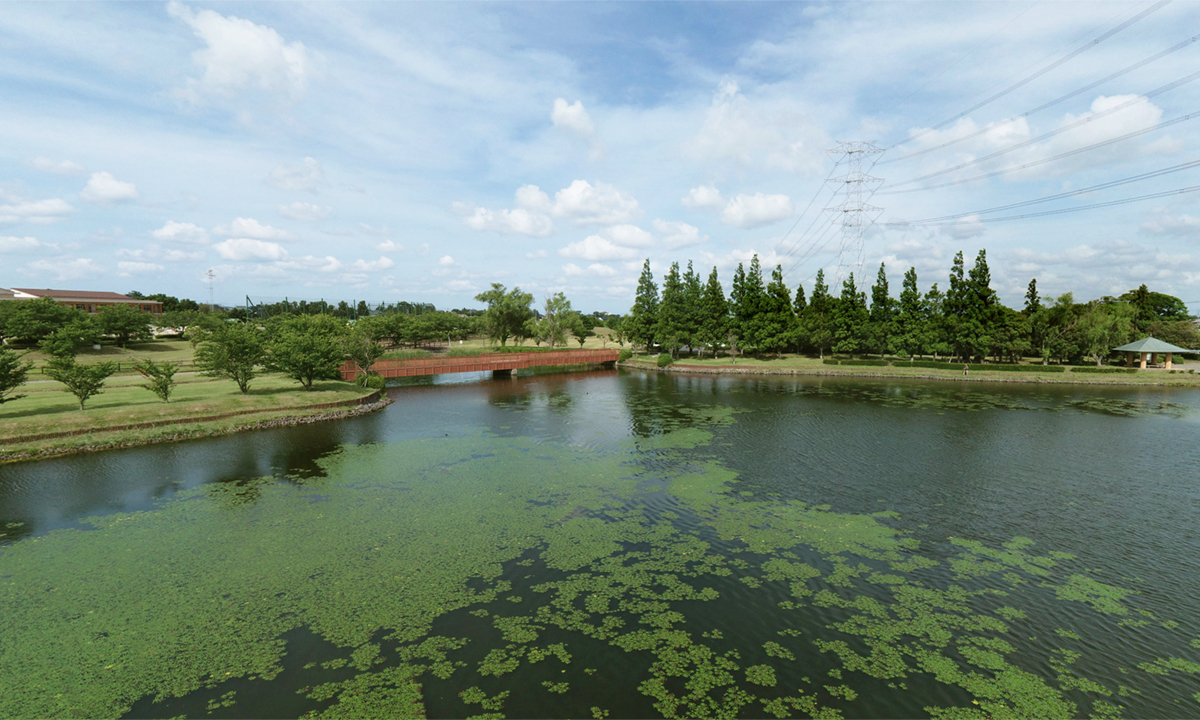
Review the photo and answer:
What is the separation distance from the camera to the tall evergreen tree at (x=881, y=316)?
74.6 metres

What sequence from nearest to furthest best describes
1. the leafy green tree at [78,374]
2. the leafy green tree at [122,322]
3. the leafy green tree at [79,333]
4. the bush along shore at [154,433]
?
1. the bush along shore at [154,433]
2. the leafy green tree at [78,374]
3. the leafy green tree at [79,333]
4. the leafy green tree at [122,322]

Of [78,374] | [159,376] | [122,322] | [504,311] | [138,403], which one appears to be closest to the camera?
[78,374]

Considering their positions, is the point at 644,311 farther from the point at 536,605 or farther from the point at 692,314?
the point at 536,605

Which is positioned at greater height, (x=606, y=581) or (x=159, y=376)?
(x=159, y=376)

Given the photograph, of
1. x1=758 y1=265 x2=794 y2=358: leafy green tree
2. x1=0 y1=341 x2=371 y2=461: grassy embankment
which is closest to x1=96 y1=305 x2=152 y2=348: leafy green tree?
x1=0 y1=341 x2=371 y2=461: grassy embankment

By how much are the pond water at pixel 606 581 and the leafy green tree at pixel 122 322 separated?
225ft

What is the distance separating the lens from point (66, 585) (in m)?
14.5

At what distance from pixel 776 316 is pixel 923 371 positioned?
23383mm

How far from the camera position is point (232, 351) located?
3950 cm

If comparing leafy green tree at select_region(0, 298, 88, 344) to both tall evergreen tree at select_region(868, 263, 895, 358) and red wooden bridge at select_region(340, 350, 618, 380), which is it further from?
tall evergreen tree at select_region(868, 263, 895, 358)

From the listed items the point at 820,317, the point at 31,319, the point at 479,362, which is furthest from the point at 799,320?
the point at 31,319

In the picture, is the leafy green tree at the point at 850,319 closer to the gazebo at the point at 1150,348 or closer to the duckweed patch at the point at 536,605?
the gazebo at the point at 1150,348

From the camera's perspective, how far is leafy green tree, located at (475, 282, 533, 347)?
353ft

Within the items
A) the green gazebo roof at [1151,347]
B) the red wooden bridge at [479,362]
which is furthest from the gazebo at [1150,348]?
the red wooden bridge at [479,362]
